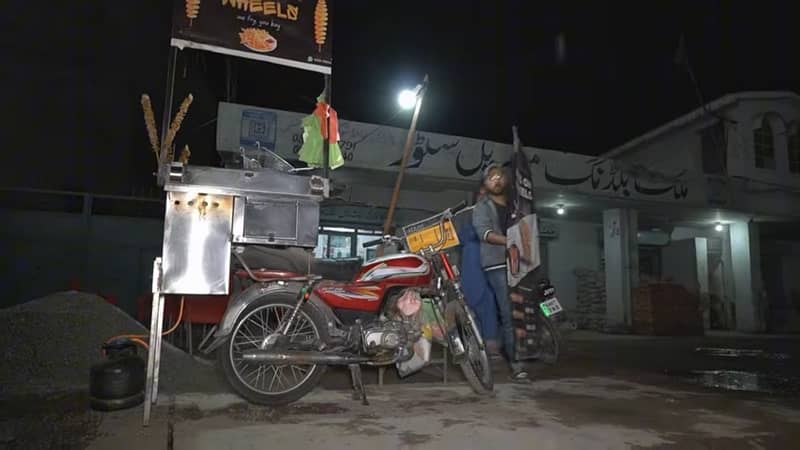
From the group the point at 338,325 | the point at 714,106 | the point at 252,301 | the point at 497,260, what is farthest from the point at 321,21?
the point at 714,106

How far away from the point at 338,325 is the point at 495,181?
2.58 metres

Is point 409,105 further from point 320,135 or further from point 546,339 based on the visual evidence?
point 546,339

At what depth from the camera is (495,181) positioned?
215 inches

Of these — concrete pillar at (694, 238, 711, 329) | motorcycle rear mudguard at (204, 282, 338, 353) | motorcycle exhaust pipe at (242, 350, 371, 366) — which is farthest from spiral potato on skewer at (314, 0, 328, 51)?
concrete pillar at (694, 238, 711, 329)

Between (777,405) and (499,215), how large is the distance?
9.56ft

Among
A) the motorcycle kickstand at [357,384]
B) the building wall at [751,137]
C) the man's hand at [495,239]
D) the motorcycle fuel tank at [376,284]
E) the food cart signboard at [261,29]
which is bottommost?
the motorcycle kickstand at [357,384]

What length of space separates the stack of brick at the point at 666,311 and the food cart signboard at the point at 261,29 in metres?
10.5

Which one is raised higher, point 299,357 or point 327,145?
point 327,145

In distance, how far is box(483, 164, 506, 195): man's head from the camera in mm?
5469

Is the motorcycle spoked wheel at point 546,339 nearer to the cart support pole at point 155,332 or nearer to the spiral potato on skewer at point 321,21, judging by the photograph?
the spiral potato on skewer at point 321,21

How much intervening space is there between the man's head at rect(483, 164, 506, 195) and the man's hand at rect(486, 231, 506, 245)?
2.53 feet

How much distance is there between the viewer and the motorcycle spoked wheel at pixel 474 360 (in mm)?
4062

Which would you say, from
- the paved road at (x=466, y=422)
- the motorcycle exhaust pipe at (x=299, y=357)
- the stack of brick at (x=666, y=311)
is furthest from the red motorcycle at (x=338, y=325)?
the stack of brick at (x=666, y=311)

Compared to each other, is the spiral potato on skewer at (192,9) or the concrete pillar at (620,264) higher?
the spiral potato on skewer at (192,9)
